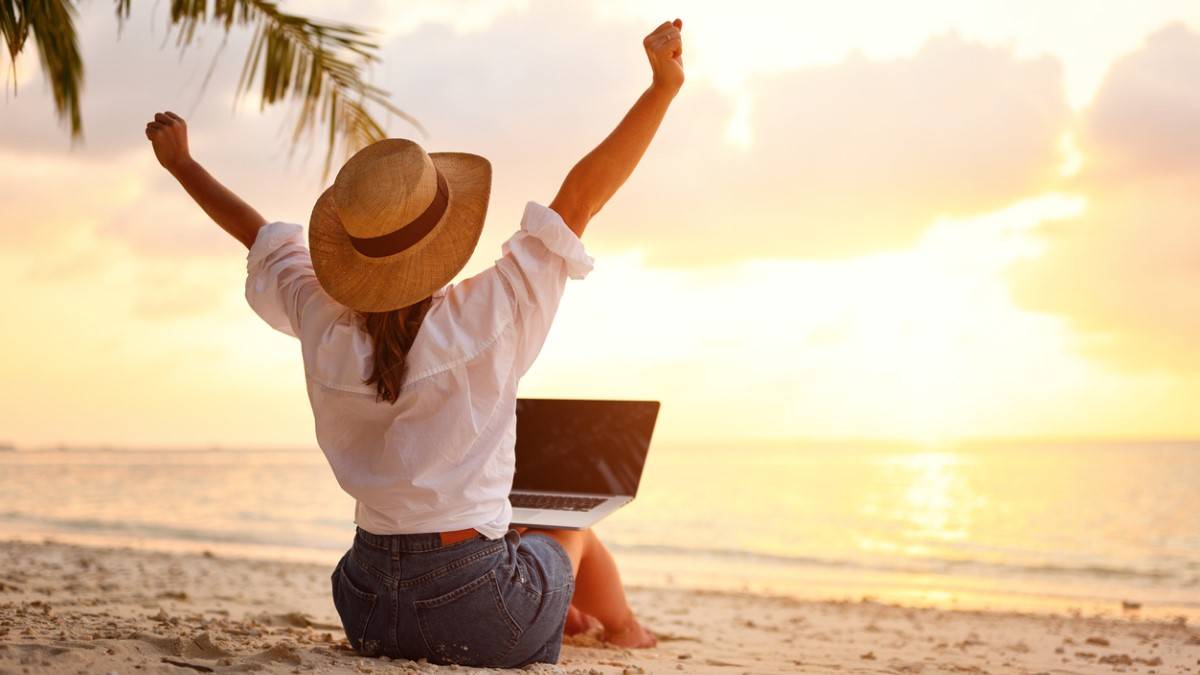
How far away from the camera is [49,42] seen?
5375 mm

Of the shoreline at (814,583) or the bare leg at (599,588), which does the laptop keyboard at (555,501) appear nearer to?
the bare leg at (599,588)

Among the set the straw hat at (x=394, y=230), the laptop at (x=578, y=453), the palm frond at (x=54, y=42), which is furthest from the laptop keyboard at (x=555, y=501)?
the palm frond at (x=54, y=42)

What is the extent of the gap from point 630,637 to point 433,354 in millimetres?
1705

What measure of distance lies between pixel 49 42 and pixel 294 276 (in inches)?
152

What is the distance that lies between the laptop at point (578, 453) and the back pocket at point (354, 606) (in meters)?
0.56

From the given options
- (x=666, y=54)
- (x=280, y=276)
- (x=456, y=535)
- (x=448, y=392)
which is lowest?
(x=456, y=535)

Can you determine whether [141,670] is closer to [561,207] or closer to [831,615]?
[561,207]

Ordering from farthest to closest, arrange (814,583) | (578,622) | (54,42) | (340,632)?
(814,583), (54,42), (340,632), (578,622)

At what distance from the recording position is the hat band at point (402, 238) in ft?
7.28

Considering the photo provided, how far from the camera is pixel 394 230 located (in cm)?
221

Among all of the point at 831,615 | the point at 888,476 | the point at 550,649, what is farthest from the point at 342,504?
the point at 888,476

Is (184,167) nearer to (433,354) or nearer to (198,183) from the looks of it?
(198,183)

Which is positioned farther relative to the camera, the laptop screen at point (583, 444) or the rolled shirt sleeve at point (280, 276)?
the laptop screen at point (583, 444)

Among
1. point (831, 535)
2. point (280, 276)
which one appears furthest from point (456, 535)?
point (831, 535)
